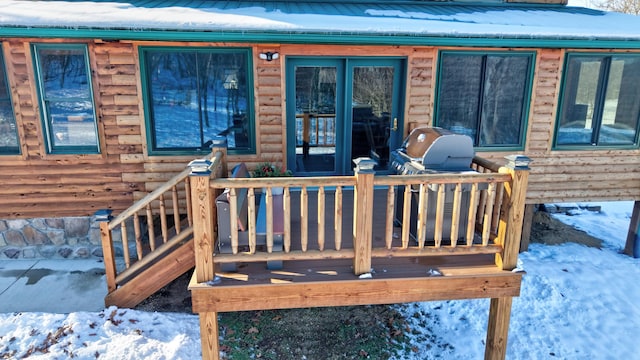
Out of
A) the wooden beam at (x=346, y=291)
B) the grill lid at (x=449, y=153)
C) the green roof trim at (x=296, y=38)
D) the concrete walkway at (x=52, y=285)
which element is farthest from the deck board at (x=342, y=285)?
the green roof trim at (x=296, y=38)

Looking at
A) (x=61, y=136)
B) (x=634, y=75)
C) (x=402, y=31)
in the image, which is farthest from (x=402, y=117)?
(x=61, y=136)

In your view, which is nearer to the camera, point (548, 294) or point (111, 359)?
point (111, 359)

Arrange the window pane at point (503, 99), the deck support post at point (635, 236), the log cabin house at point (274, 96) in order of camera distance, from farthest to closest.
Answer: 1. the deck support post at point (635, 236)
2. the window pane at point (503, 99)
3. the log cabin house at point (274, 96)

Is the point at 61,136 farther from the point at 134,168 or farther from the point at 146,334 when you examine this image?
the point at 146,334

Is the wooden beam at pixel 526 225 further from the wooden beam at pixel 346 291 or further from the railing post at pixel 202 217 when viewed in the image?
the railing post at pixel 202 217

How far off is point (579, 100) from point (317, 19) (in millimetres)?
4075

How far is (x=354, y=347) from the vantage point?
467 centimetres

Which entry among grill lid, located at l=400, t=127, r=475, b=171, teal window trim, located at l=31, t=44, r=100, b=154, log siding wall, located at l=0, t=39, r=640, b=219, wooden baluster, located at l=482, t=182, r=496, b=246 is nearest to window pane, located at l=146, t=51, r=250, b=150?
log siding wall, located at l=0, t=39, r=640, b=219

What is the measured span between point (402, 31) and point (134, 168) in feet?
12.7

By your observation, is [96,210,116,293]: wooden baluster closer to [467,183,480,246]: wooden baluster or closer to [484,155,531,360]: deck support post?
[467,183,480,246]: wooden baluster

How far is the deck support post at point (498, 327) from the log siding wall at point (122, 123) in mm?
2823

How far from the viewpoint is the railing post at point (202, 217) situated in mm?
3340

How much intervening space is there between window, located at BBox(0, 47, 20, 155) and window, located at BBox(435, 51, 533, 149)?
563cm

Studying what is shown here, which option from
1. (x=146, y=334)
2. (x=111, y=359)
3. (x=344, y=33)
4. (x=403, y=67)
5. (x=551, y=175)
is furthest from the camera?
(x=551, y=175)
